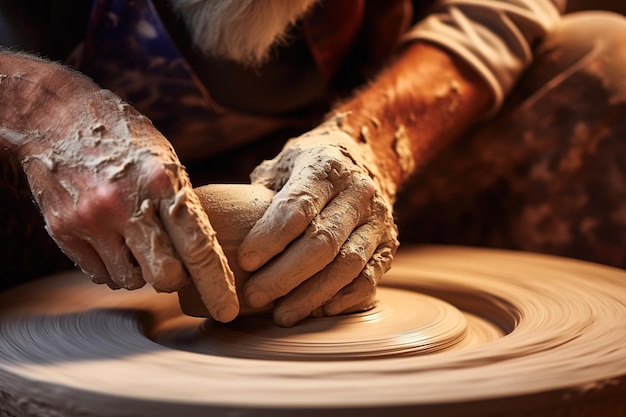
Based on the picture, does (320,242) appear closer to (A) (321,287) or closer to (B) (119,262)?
(A) (321,287)

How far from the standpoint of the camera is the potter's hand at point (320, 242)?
3.08 feet

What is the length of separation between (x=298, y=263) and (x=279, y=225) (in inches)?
2.2

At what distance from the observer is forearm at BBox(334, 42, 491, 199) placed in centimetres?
149

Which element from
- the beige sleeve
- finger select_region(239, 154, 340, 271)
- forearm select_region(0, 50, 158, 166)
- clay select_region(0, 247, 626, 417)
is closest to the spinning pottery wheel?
clay select_region(0, 247, 626, 417)

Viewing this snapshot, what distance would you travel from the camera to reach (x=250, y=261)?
0.94 metres

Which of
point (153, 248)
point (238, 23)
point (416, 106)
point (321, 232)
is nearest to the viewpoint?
point (153, 248)

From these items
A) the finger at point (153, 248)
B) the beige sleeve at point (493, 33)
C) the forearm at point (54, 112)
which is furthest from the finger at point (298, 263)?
the beige sleeve at point (493, 33)

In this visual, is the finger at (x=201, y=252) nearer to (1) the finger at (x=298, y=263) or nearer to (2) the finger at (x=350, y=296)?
(1) the finger at (x=298, y=263)

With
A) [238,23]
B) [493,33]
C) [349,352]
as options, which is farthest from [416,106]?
[349,352]

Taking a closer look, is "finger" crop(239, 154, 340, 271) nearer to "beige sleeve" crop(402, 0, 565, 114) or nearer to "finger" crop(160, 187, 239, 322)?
"finger" crop(160, 187, 239, 322)

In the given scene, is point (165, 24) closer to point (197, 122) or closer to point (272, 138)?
point (197, 122)

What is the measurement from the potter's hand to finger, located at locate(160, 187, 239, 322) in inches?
2.5

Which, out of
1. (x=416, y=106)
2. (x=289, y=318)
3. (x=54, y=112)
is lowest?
(x=289, y=318)

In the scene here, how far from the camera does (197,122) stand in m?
1.55
